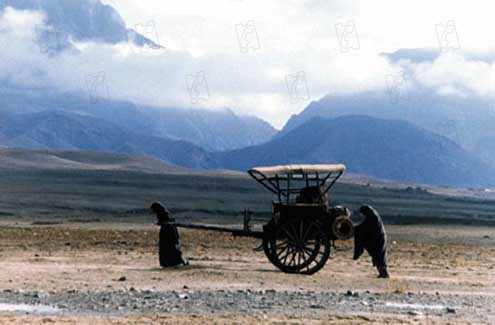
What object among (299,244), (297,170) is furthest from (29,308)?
(297,170)

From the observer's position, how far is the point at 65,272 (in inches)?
880

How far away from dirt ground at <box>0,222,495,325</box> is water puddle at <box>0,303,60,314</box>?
2cm

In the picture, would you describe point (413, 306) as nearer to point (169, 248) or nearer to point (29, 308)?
point (29, 308)

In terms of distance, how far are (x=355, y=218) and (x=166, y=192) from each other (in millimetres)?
44238

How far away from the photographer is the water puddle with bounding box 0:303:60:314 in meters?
16.3


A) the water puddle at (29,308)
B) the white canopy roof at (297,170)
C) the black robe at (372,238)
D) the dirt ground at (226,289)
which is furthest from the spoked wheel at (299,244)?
the water puddle at (29,308)

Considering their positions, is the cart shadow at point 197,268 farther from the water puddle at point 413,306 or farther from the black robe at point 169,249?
the water puddle at point 413,306

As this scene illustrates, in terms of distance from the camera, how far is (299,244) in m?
22.3

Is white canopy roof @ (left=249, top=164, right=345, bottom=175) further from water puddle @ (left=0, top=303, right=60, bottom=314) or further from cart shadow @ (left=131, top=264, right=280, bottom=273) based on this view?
water puddle @ (left=0, top=303, right=60, bottom=314)

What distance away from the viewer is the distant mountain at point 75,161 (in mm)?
158000

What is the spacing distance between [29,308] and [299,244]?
7450 mm

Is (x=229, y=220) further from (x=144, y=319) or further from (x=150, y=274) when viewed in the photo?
(x=144, y=319)

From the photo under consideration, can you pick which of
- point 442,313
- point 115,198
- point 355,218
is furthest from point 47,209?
point 442,313

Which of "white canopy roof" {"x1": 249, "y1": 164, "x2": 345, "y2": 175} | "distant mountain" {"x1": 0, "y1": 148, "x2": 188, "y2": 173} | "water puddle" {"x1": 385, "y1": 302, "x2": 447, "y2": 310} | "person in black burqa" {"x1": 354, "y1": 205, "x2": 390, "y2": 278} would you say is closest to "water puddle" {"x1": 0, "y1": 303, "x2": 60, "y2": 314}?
"water puddle" {"x1": 385, "y1": 302, "x2": 447, "y2": 310}
